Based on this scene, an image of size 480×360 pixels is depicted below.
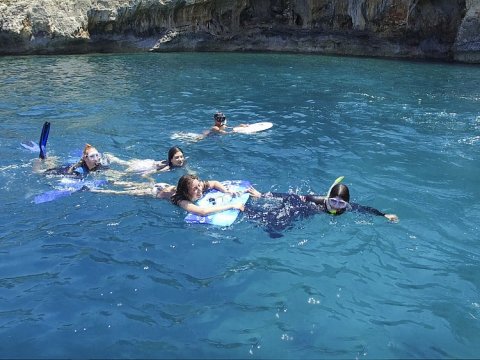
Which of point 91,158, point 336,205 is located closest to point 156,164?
point 91,158

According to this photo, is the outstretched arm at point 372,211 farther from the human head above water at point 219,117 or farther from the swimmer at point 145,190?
the human head above water at point 219,117

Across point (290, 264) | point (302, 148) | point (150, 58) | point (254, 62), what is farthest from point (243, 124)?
point (150, 58)

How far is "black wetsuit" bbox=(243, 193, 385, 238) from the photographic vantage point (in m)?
6.85

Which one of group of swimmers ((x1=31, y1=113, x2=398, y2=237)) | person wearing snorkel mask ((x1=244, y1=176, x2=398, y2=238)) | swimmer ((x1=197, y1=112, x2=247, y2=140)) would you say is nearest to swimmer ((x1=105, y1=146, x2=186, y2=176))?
group of swimmers ((x1=31, y1=113, x2=398, y2=237))

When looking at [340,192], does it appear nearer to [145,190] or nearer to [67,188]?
[145,190]

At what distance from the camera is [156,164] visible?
936cm

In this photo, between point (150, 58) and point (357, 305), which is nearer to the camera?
point (357, 305)

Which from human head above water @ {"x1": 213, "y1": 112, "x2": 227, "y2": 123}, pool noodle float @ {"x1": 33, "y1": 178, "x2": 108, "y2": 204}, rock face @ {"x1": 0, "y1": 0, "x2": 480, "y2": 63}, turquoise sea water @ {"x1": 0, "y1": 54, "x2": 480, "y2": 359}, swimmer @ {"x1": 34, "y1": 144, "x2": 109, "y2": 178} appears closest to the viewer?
turquoise sea water @ {"x1": 0, "y1": 54, "x2": 480, "y2": 359}

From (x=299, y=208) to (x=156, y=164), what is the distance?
11.5ft

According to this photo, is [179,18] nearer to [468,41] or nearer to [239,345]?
[468,41]

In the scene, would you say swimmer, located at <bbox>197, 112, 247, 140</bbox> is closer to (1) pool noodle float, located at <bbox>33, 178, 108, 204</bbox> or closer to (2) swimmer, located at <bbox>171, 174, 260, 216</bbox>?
(1) pool noodle float, located at <bbox>33, 178, 108, 204</bbox>

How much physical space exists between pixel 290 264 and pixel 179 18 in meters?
27.0

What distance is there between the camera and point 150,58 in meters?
26.7

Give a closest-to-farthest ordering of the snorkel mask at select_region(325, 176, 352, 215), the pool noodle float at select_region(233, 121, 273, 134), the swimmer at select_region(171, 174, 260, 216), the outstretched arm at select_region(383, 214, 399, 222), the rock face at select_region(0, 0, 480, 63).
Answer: the snorkel mask at select_region(325, 176, 352, 215), the outstretched arm at select_region(383, 214, 399, 222), the swimmer at select_region(171, 174, 260, 216), the pool noodle float at select_region(233, 121, 273, 134), the rock face at select_region(0, 0, 480, 63)
